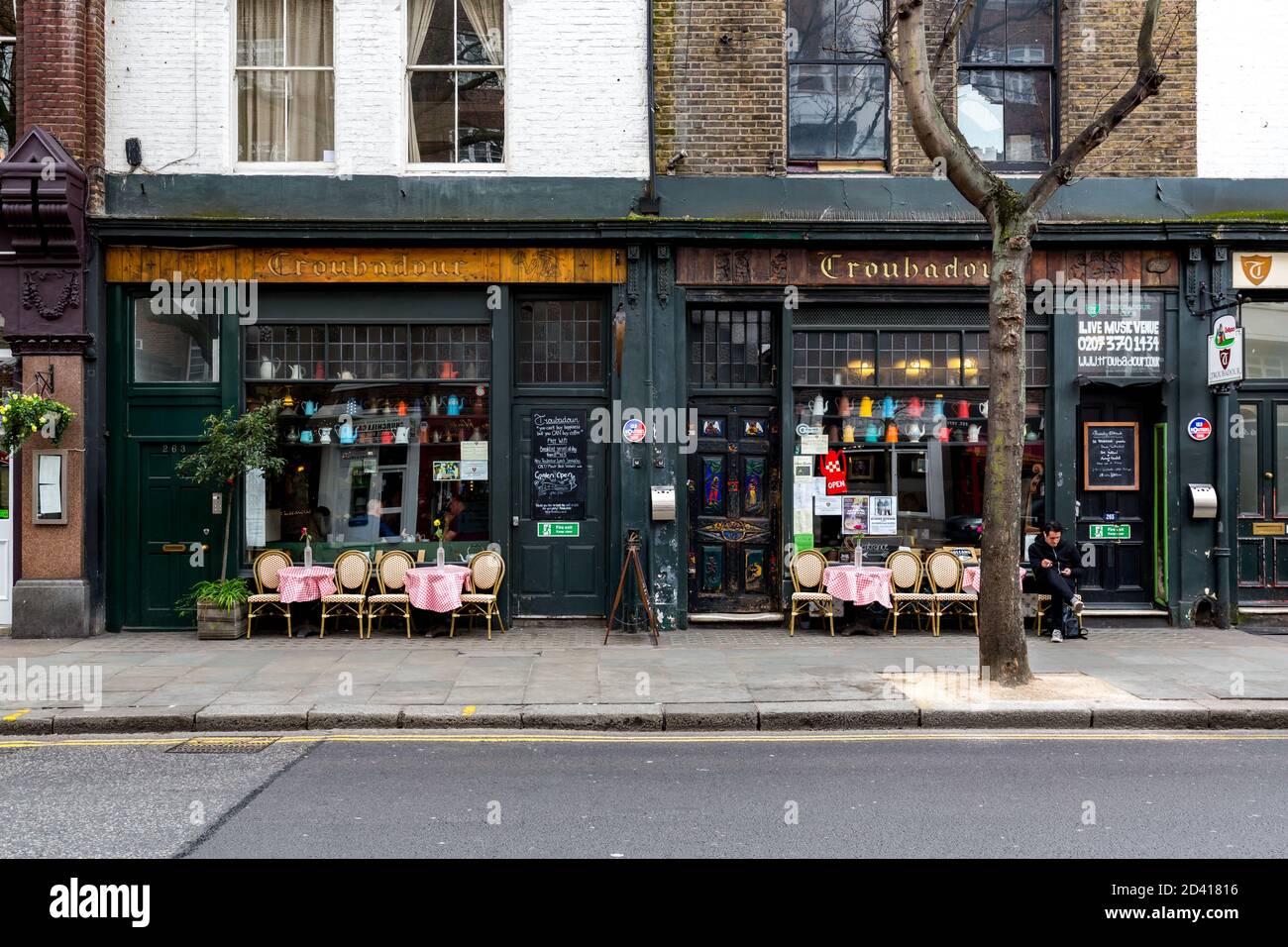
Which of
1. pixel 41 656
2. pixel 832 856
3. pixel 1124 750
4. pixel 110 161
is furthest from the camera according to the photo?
pixel 110 161

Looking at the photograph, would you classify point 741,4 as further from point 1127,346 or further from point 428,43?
point 1127,346

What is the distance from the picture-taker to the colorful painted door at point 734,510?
40.3 ft

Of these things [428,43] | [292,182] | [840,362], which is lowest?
[840,362]

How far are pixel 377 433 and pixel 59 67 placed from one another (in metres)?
5.60

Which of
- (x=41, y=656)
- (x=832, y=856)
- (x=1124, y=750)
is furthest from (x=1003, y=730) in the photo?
(x=41, y=656)

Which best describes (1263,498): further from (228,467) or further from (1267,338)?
(228,467)

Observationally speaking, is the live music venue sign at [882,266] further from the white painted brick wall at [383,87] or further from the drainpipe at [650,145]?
the white painted brick wall at [383,87]

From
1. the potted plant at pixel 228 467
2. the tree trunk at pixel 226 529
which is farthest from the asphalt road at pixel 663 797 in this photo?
the tree trunk at pixel 226 529

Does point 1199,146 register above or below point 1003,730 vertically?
above

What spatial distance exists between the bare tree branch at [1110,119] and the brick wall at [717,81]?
4134 millimetres

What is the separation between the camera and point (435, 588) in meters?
11.4

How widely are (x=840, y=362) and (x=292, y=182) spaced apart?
7.17m

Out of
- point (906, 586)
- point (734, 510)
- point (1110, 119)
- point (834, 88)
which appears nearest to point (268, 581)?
point (734, 510)

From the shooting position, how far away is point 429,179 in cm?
1196
